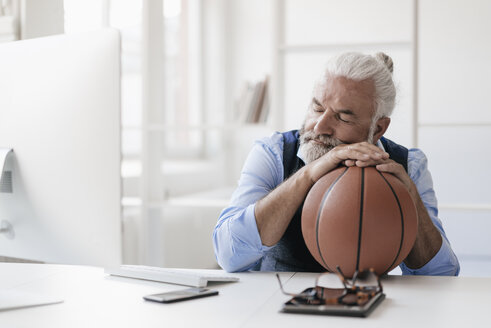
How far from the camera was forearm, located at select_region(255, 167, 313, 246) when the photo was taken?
154 cm

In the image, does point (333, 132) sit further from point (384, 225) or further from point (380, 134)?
point (384, 225)

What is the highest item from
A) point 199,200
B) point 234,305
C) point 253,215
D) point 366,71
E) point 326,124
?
point 366,71

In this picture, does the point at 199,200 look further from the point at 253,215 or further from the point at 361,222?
the point at 361,222

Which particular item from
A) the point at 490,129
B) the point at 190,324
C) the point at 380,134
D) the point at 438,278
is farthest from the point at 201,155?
the point at 190,324

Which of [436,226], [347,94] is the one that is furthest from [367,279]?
[347,94]

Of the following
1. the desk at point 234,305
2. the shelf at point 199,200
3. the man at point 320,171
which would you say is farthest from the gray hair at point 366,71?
the shelf at point 199,200

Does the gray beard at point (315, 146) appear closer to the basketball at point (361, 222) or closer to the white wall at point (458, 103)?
the basketball at point (361, 222)

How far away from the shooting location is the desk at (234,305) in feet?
3.52

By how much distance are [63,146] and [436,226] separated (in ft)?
3.41

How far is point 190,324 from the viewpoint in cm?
106

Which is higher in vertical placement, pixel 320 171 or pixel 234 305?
pixel 320 171

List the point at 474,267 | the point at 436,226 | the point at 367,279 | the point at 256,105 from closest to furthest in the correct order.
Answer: the point at 367,279 → the point at 436,226 → the point at 474,267 → the point at 256,105

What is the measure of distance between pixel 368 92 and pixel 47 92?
916mm

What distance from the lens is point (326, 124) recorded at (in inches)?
67.0
